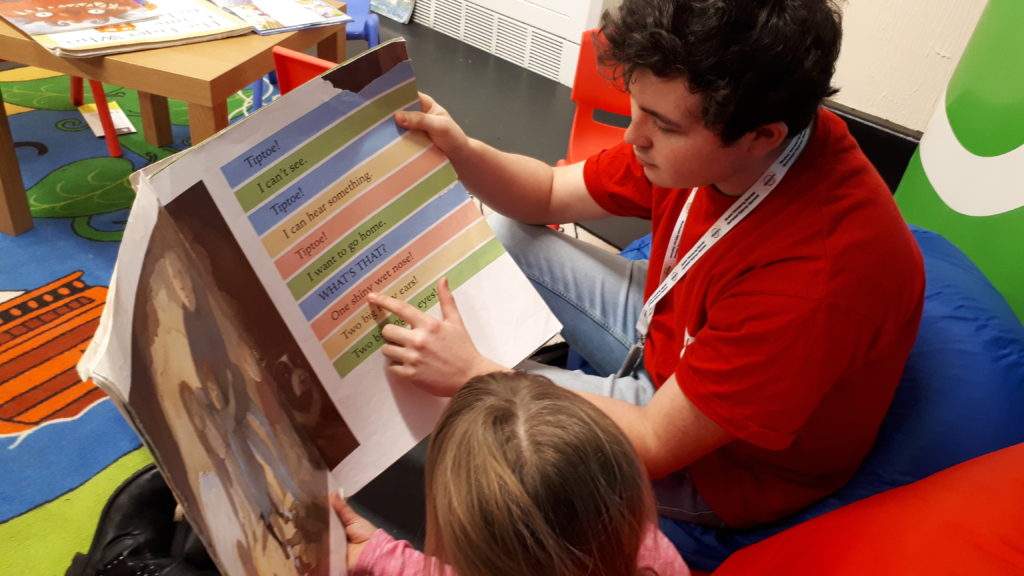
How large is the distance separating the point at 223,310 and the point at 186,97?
74 cm

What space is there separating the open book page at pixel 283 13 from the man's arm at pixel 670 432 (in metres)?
1.06

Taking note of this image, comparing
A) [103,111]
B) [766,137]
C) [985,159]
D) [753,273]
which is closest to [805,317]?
[753,273]

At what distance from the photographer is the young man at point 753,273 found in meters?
0.70

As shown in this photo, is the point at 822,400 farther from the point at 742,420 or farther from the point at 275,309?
the point at 275,309

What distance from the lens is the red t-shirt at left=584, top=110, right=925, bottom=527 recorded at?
72cm

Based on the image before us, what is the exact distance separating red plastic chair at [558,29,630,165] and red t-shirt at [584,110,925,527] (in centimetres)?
78

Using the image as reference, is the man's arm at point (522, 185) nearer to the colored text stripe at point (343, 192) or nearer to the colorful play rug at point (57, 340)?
the colored text stripe at point (343, 192)

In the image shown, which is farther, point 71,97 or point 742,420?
point 71,97

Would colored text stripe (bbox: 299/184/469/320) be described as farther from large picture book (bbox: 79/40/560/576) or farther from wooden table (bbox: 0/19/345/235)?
wooden table (bbox: 0/19/345/235)

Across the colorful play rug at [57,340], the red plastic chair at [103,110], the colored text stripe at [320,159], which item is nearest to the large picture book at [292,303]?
the colored text stripe at [320,159]

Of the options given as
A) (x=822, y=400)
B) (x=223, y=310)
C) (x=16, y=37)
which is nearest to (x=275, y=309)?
(x=223, y=310)

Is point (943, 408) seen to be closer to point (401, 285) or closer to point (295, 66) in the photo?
point (401, 285)

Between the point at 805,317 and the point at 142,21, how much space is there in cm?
130

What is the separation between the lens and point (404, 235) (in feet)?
2.67
